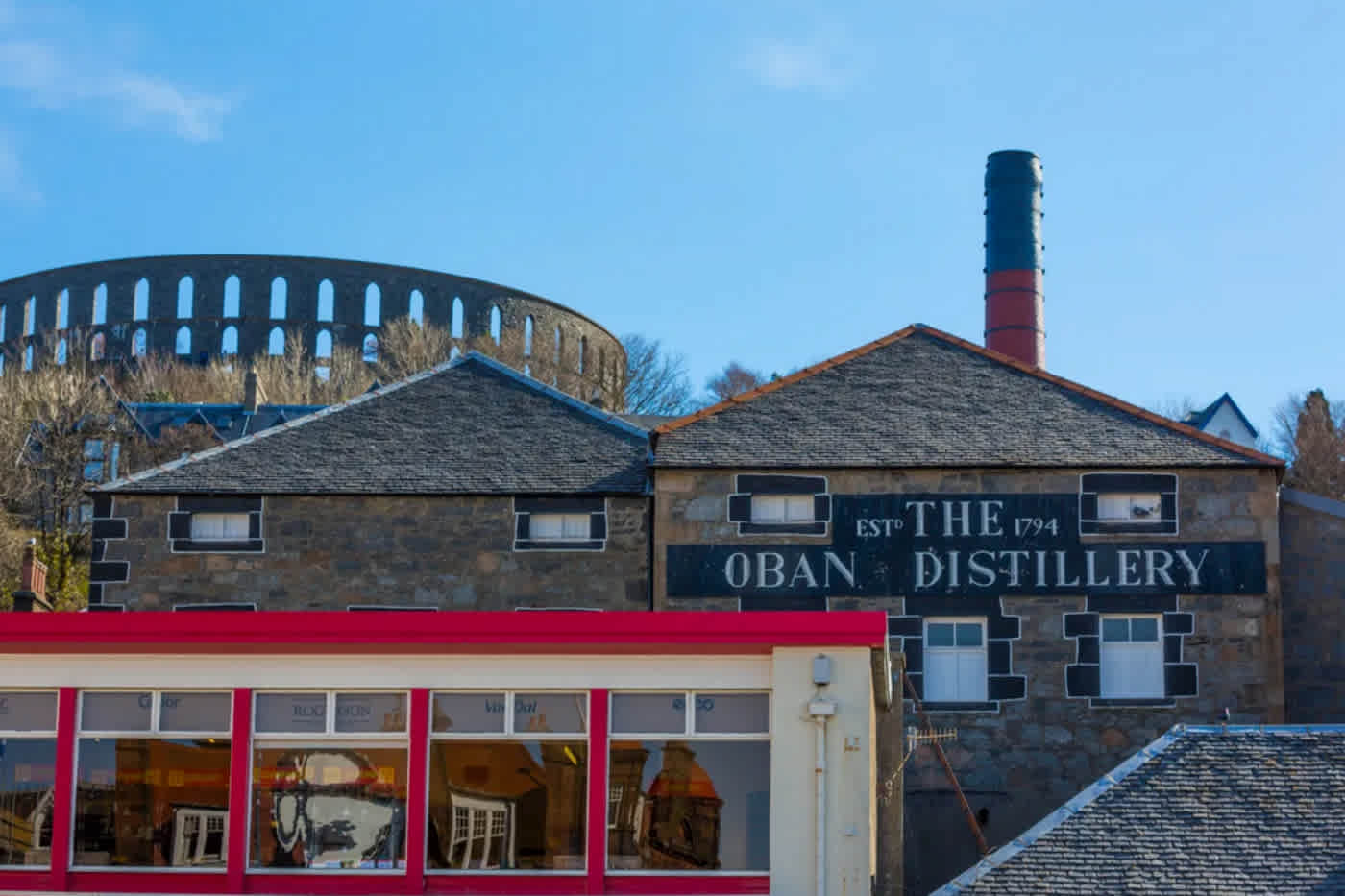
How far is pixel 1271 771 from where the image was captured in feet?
67.8

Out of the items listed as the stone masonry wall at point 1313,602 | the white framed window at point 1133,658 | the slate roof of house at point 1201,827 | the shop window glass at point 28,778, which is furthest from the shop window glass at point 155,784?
the stone masonry wall at point 1313,602

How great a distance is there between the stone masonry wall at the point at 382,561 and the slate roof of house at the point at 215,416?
28238 mm

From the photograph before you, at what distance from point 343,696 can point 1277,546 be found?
16.8 m

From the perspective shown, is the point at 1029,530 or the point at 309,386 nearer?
the point at 1029,530

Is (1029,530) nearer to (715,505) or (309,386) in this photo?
(715,505)

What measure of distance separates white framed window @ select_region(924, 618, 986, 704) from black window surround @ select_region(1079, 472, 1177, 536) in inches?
89.2

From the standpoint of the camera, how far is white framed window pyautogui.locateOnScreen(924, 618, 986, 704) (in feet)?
100

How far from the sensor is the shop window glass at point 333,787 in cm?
1902

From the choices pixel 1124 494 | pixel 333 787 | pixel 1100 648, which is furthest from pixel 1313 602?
pixel 333 787

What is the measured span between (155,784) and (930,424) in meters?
16.2

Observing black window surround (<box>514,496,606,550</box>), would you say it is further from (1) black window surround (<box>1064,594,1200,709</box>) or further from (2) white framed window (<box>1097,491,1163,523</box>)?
(2) white framed window (<box>1097,491,1163,523</box>)

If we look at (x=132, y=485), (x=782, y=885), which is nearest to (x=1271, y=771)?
(x=782, y=885)

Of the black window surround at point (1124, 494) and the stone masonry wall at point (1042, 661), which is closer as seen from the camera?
the stone masonry wall at point (1042, 661)

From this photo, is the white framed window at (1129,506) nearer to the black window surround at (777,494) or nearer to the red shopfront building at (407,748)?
the black window surround at (777,494)
